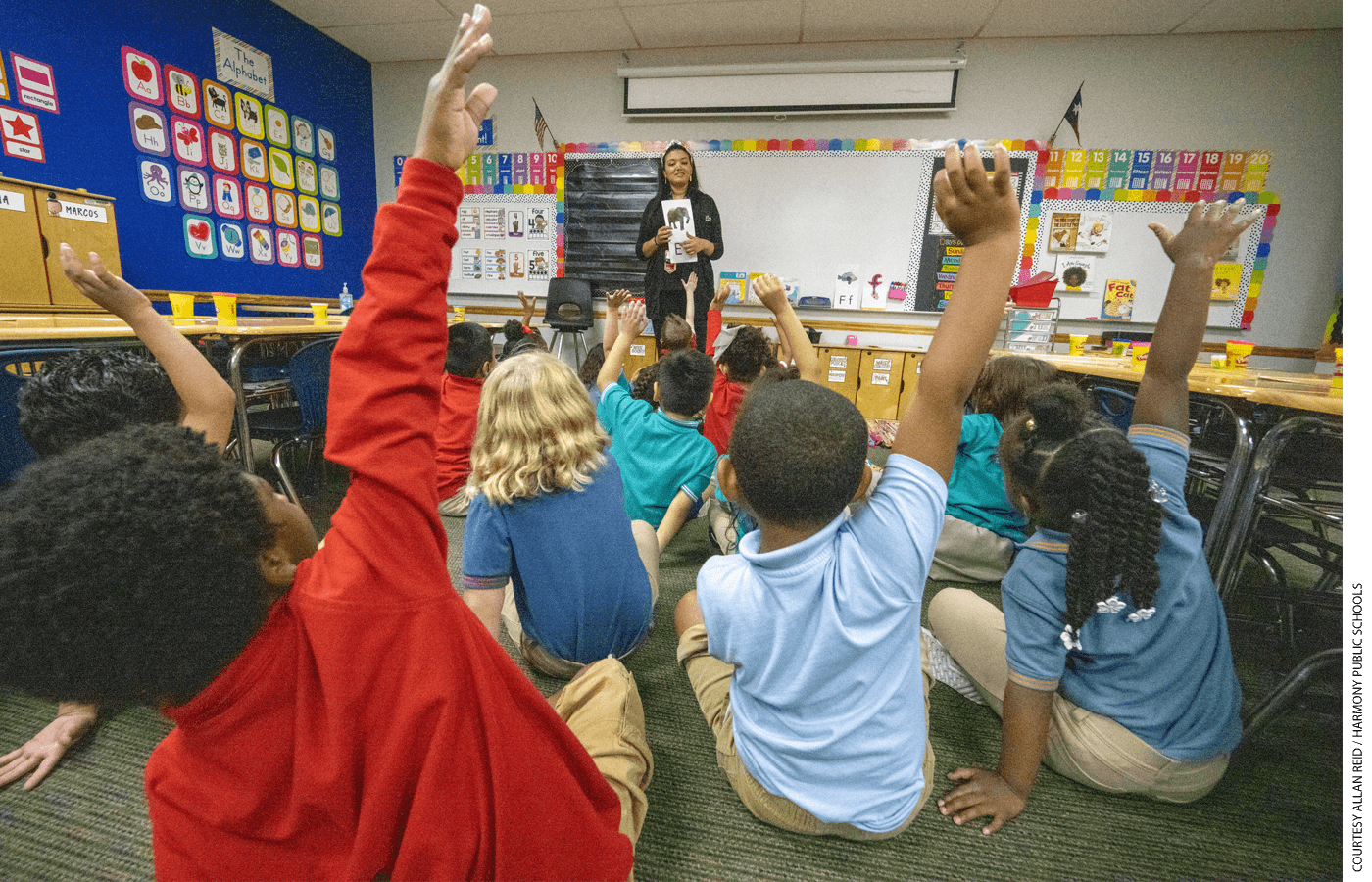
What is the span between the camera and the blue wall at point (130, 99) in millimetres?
2910

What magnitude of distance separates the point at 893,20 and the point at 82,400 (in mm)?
4729

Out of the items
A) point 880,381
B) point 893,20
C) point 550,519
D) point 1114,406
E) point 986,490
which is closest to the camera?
point 550,519

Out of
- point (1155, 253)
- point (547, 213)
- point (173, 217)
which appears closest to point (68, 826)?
point (173, 217)

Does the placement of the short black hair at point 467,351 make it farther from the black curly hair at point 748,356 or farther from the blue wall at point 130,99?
the blue wall at point 130,99

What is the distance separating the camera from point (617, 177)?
187 inches

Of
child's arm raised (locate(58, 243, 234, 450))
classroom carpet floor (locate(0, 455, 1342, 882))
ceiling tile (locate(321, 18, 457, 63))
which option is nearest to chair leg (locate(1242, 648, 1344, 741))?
classroom carpet floor (locate(0, 455, 1342, 882))

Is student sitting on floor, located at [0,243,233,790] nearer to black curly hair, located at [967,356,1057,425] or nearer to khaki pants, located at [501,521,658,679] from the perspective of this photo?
Answer: khaki pants, located at [501,521,658,679]

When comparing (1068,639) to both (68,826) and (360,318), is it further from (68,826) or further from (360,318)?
(68,826)

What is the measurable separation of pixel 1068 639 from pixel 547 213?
195 inches

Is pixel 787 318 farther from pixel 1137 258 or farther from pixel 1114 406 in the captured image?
pixel 1137 258

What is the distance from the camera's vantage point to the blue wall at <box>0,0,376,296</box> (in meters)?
2.91

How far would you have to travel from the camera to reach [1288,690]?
1034mm

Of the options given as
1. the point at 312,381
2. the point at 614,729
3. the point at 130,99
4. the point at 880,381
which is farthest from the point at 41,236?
the point at 880,381

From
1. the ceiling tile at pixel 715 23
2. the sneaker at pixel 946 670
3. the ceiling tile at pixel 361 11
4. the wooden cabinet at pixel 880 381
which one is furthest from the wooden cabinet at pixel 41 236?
the wooden cabinet at pixel 880 381
